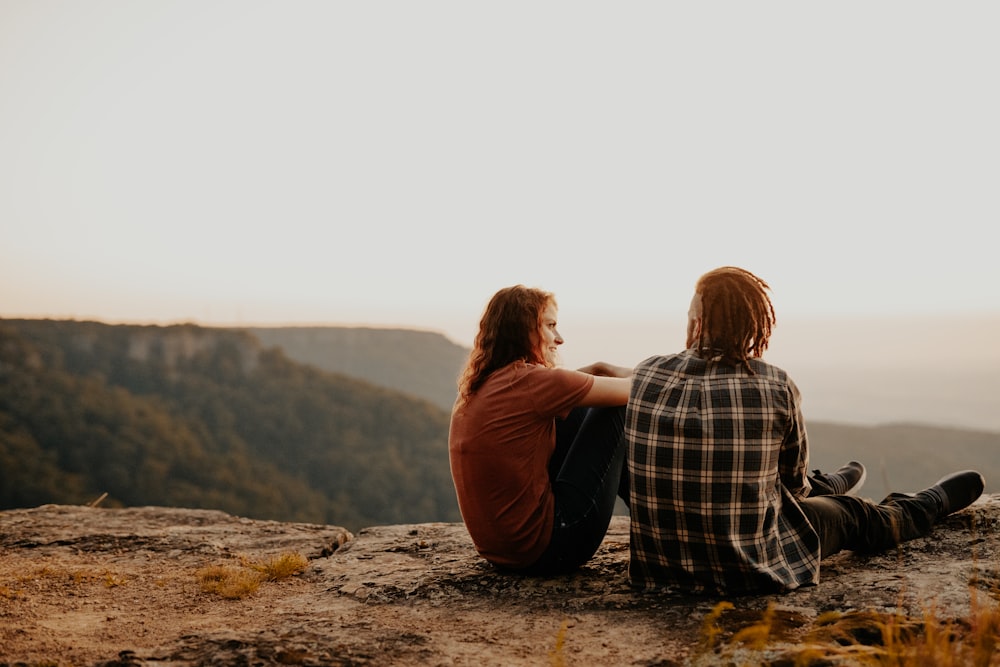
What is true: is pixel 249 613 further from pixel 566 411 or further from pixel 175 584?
pixel 566 411

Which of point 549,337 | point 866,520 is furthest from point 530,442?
point 866,520

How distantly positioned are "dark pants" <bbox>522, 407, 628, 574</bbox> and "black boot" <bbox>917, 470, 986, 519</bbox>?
1580 millimetres

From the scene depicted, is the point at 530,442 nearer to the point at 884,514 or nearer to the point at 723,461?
the point at 723,461

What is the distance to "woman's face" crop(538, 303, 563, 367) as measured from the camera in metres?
3.12

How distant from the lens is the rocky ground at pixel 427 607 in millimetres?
2348

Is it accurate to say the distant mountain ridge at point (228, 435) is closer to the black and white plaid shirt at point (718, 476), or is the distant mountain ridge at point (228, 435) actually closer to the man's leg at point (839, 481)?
the man's leg at point (839, 481)

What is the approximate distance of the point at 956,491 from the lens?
137 inches

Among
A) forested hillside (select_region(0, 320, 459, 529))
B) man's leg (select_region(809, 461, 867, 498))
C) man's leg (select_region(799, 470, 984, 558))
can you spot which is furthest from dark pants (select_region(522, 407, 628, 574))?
forested hillside (select_region(0, 320, 459, 529))

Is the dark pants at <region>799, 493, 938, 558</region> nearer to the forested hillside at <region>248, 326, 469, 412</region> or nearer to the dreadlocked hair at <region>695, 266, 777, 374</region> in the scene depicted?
the dreadlocked hair at <region>695, 266, 777, 374</region>

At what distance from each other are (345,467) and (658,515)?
45931 millimetres

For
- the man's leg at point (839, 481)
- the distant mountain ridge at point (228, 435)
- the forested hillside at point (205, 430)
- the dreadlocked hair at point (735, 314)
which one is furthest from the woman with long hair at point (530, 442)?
the forested hillside at point (205, 430)

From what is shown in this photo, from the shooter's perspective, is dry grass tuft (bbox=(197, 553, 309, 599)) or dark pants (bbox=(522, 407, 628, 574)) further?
dry grass tuft (bbox=(197, 553, 309, 599))

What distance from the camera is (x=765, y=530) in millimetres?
2752

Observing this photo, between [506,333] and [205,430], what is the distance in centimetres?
4995
